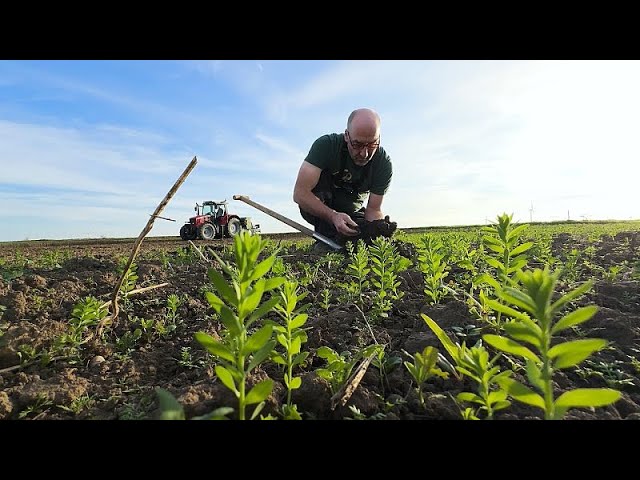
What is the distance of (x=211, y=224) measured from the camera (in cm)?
1709

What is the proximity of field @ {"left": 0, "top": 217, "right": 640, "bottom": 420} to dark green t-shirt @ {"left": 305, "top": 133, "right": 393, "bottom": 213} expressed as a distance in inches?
165

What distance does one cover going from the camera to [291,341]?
58.0 inches

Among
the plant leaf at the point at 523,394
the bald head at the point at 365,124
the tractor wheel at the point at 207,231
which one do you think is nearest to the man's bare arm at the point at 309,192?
the bald head at the point at 365,124

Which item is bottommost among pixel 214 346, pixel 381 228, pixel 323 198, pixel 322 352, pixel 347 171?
pixel 322 352

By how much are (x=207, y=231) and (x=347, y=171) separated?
10187mm

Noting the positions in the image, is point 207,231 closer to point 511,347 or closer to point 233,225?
point 233,225

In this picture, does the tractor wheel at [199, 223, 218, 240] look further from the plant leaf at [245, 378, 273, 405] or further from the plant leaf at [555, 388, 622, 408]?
the plant leaf at [555, 388, 622, 408]

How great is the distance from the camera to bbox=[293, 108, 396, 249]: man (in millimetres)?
6492

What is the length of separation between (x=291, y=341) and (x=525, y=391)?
0.76m

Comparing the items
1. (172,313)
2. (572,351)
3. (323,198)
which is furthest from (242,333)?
(323,198)

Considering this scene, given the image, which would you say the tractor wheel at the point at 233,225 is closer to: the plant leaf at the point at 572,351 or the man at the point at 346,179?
Answer: the man at the point at 346,179

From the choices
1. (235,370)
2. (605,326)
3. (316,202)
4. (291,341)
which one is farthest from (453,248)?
(235,370)

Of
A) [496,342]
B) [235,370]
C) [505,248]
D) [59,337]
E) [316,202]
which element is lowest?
[59,337]
